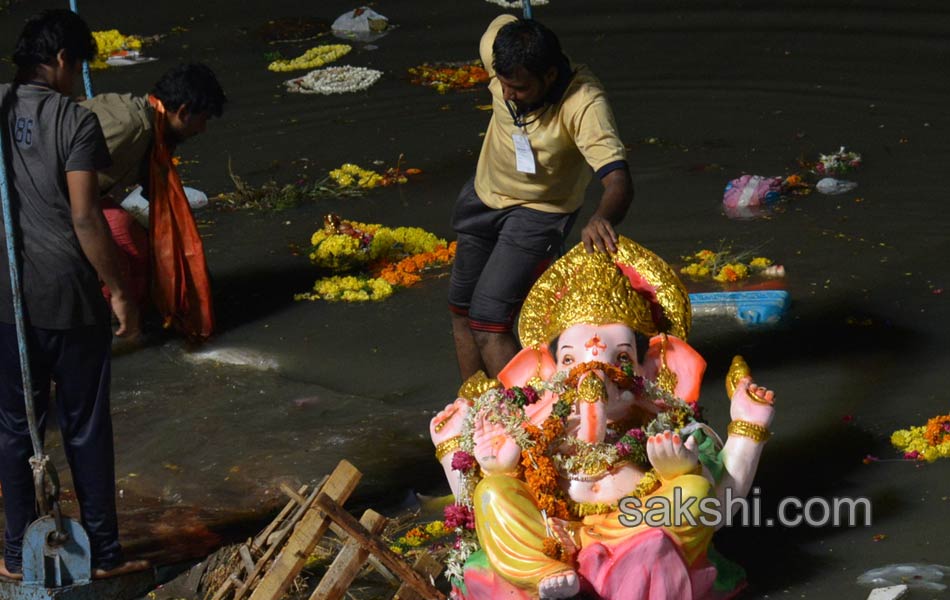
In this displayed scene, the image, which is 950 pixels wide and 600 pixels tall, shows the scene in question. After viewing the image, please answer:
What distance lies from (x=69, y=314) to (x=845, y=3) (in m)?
8.70

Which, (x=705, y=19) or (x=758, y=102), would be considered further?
(x=705, y=19)

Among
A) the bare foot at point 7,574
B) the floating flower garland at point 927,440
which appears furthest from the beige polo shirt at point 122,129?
the floating flower garland at point 927,440

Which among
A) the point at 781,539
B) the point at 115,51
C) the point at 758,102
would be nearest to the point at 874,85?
the point at 758,102

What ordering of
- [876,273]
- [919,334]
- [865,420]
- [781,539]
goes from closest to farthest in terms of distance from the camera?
[781,539] → [865,420] → [919,334] → [876,273]

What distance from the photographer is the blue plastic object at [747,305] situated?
21.7ft

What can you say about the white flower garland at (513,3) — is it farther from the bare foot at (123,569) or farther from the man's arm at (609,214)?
the bare foot at (123,569)

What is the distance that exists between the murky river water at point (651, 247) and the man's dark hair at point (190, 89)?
1.36 m

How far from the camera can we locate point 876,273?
7012 mm

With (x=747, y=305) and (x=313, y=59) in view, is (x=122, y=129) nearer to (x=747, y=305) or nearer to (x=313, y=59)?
(x=747, y=305)

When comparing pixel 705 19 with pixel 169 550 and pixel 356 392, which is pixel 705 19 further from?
pixel 169 550

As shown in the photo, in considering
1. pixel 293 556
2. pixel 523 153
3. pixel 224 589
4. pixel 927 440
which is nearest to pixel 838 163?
pixel 927 440

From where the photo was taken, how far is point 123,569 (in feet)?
16.0

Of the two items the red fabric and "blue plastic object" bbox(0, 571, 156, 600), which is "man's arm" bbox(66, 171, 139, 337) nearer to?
"blue plastic object" bbox(0, 571, 156, 600)

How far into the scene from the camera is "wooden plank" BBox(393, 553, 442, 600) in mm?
4207
